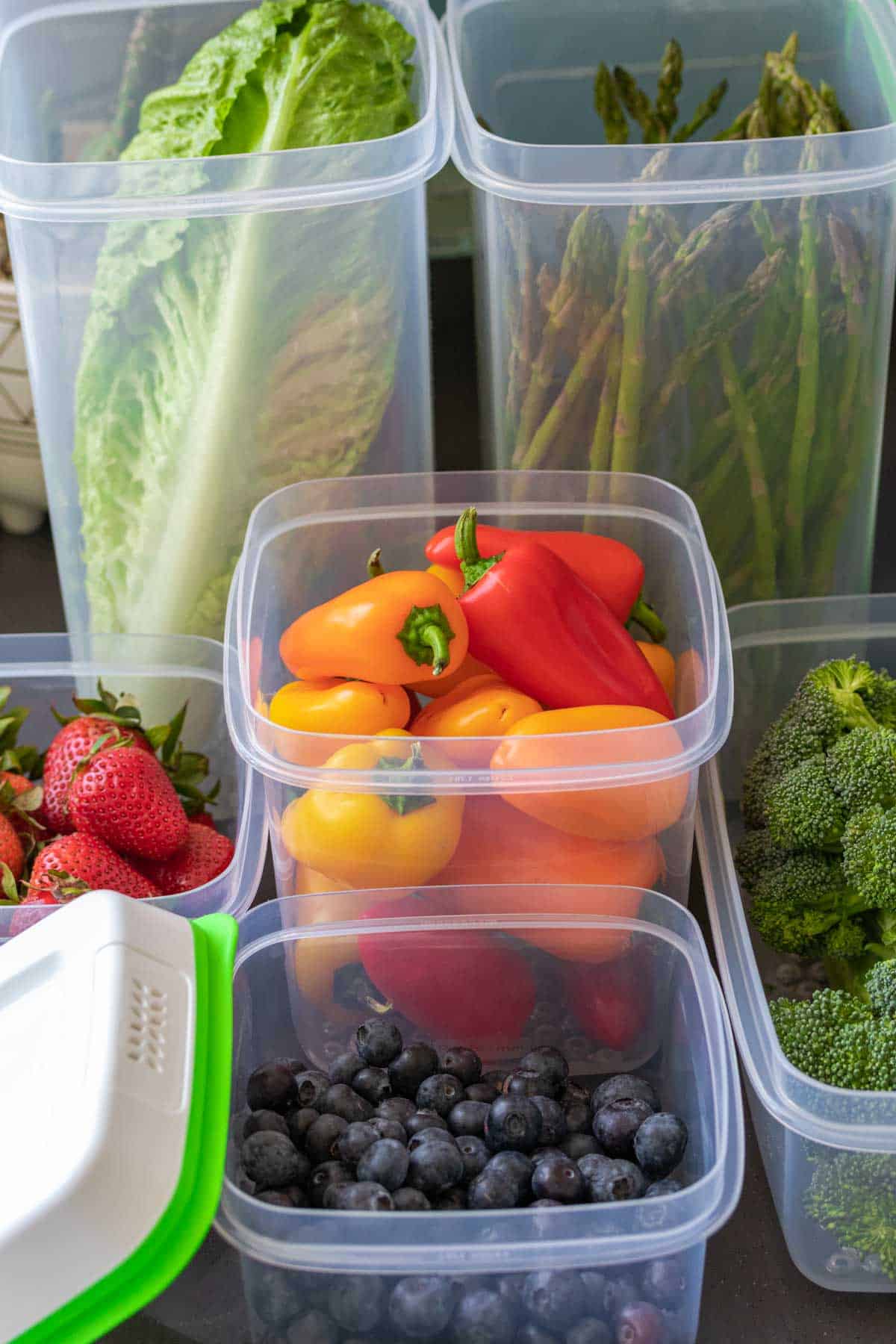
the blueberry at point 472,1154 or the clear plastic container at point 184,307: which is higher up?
the clear plastic container at point 184,307

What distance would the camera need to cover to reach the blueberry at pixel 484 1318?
0.70 metres

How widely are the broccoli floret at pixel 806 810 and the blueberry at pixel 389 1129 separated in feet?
1.07

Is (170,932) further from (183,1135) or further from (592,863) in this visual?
(592,863)

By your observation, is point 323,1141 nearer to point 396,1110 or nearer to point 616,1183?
point 396,1110

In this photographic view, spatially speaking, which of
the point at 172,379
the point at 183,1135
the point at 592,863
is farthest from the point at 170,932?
the point at 172,379

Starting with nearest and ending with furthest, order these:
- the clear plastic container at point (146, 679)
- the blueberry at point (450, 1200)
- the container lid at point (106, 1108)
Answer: the container lid at point (106, 1108), the blueberry at point (450, 1200), the clear plastic container at point (146, 679)

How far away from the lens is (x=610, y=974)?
895mm

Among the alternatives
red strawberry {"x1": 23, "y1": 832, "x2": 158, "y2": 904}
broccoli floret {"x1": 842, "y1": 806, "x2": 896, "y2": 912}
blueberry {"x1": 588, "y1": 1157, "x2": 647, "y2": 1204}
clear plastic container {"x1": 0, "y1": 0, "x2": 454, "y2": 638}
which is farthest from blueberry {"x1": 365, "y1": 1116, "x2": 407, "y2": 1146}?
clear plastic container {"x1": 0, "y1": 0, "x2": 454, "y2": 638}

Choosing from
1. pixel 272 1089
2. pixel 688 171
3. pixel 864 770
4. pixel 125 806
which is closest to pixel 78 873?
pixel 125 806

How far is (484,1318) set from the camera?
705 millimetres

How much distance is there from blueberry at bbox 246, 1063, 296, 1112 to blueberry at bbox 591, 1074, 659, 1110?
18 centimetres

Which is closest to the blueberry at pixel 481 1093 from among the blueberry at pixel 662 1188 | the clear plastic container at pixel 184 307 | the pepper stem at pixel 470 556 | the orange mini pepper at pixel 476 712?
the blueberry at pixel 662 1188

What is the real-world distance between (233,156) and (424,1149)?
2.11ft

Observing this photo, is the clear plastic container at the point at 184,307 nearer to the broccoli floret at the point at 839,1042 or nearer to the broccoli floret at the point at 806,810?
the broccoli floret at the point at 806,810
